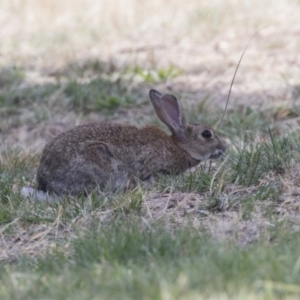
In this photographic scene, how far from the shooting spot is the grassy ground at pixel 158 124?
4254 millimetres

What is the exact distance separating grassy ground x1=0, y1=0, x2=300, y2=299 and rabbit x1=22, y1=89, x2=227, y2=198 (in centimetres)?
32

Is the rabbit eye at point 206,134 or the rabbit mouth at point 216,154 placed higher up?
the rabbit eye at point 206,134

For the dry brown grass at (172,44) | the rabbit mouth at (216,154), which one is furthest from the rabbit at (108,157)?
the dry brown grass at (172,44)

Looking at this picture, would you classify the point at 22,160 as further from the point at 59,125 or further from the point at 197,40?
the point at 197,40

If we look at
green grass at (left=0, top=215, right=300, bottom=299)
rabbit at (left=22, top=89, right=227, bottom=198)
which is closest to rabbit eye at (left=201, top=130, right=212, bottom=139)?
rabbit at (left=22, top=89, right=227, bottom=198)

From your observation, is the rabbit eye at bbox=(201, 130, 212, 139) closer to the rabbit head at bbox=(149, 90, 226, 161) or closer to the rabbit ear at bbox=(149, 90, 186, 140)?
the rabbit head at bbox=(149, 90, 226, 161)

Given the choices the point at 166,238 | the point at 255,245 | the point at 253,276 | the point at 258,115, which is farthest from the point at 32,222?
the point at 258,115

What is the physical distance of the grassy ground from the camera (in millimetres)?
4254

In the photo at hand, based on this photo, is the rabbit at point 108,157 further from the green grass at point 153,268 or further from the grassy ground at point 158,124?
the green grass at point 153,268

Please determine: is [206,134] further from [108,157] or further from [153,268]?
[153,268]

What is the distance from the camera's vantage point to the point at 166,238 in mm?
4918

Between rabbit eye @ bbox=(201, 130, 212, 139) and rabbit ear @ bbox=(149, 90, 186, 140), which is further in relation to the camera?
rabbit eye @ bbox=(201, 130, 212, 139)

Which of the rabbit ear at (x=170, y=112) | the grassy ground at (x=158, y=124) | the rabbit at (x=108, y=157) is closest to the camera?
the grassy ground at (x=158, y=124)

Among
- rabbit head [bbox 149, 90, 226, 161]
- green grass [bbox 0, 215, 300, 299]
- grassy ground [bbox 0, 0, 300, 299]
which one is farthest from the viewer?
rabbit head [bbox 149, 90, 226, 161]
